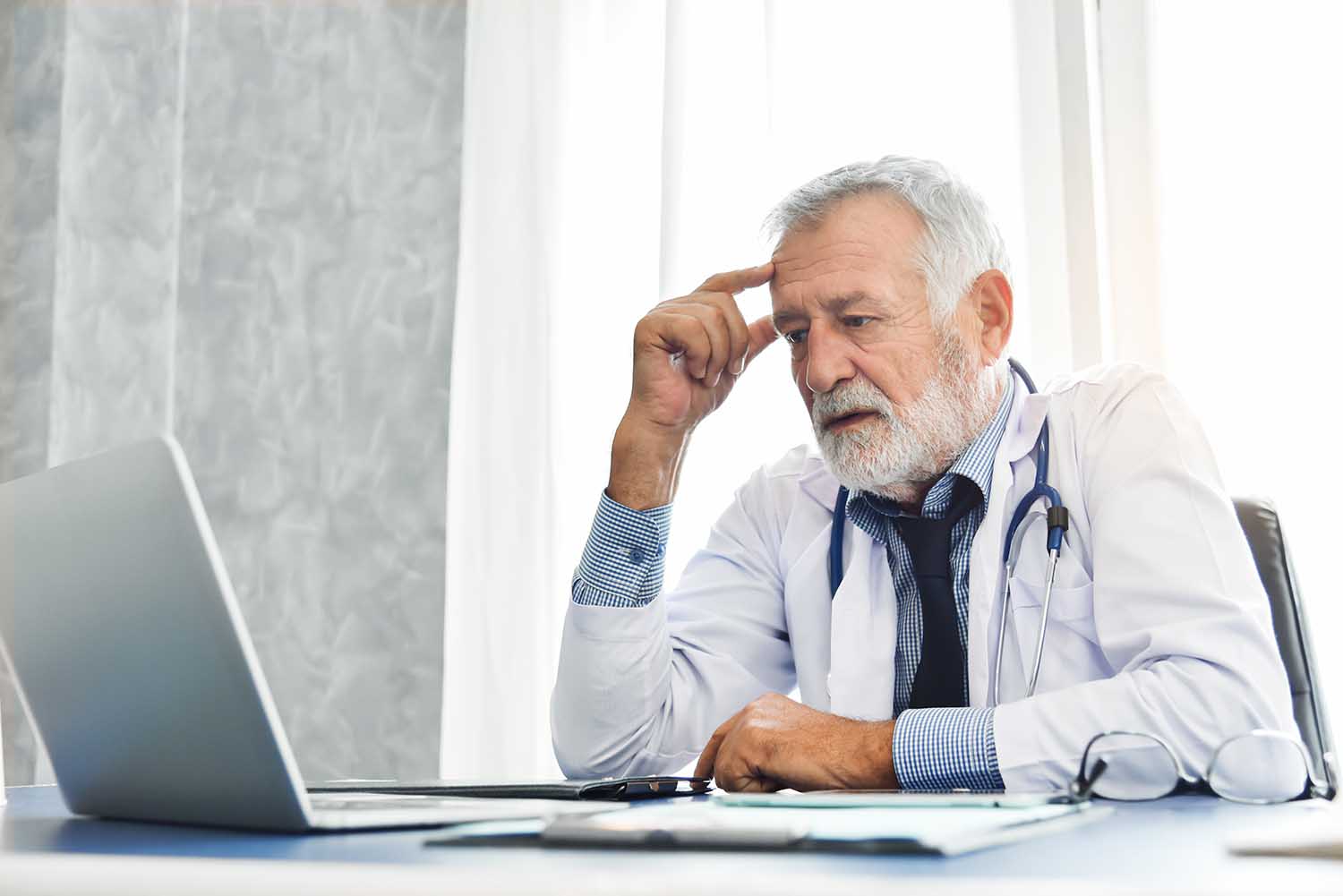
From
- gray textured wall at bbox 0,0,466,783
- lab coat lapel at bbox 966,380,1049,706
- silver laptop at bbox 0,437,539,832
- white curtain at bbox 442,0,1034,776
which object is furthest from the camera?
gray textured wall at bbox 0,0,466,783

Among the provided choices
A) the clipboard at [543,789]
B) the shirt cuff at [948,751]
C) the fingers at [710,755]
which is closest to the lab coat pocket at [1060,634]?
the shirt cuff at [948,751]

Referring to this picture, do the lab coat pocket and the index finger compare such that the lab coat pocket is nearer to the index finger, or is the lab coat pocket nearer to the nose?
the nose

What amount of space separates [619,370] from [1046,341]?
0.75 meters

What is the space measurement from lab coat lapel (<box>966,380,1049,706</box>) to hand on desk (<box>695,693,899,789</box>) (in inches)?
9.6

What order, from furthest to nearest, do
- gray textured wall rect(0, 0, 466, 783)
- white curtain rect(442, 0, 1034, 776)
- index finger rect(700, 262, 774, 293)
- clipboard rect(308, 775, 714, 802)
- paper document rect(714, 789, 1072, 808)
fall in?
gray textured wall rect(0, 0, 466, 783)
white curtain rect(442, 0, 1034, 776)
index finger rect(700, 262, 774, 293)
clipboard rect(308, 775, 714, 802)
paper document rect(714, 789, 1072, 808)

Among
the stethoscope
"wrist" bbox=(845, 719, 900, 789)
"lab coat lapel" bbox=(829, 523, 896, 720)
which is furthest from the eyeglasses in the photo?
"lab coat lapel" bbox=(829, 523, 896, 720)

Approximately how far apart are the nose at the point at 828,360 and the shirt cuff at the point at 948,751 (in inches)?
20.3

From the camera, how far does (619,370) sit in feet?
7.32

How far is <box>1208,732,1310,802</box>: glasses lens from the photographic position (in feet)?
3.18

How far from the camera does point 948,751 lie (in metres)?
1.07

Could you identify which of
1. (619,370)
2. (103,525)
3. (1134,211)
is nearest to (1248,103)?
(1134,211)

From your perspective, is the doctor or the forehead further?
the forehead

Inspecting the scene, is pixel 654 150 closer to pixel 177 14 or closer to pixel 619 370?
pixel 619 370

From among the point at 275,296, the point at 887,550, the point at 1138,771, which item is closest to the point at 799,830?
the point at 1138,771
